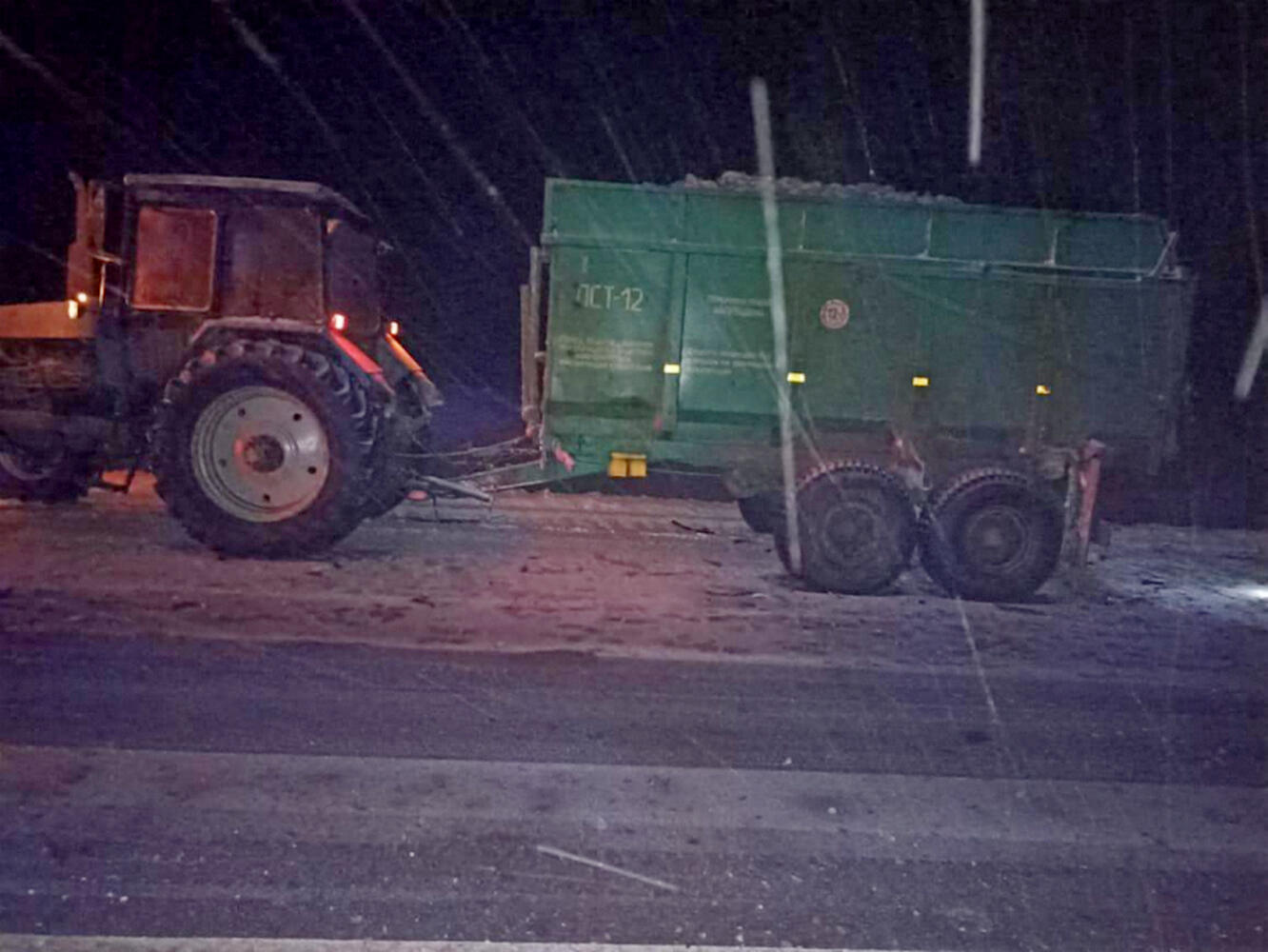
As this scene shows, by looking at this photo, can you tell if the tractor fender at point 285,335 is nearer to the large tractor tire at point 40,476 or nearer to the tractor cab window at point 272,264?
the tractor cab window at point 272,264

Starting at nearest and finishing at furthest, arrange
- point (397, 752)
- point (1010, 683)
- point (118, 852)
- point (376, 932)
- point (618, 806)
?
point (376, 932), point (118, 852), point (618, 806), point (397, 752), point (1010, 683)

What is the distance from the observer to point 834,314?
9992 mm

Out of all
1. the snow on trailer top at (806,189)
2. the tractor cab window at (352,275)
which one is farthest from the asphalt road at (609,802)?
the snow on trailer top at (806,189)

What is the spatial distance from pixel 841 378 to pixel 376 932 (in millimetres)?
6952

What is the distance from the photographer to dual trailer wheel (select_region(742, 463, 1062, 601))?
987 centimetres

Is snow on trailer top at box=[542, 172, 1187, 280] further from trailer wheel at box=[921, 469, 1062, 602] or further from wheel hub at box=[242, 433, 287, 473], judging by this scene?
wheel hub at box=[242, 433, 287, 473]

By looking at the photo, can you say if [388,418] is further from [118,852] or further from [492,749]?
[118,852]

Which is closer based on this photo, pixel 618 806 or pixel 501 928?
A: pixel 501 928

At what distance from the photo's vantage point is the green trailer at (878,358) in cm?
991

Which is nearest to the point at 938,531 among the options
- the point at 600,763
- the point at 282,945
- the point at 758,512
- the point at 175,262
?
the point at 758,512

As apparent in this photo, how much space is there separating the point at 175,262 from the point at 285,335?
1.02 metres

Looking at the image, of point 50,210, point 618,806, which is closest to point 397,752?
point 618,806

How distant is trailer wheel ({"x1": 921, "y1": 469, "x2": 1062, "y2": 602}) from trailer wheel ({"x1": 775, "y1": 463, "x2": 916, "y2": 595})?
344 mm

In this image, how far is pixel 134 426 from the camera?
10484 mm
